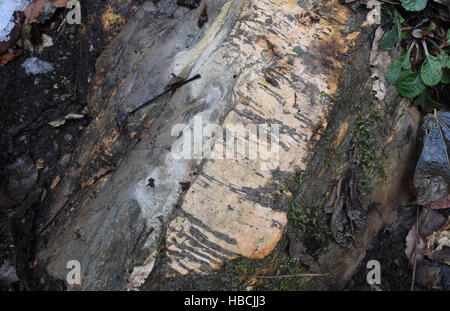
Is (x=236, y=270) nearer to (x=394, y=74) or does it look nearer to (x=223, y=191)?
(x=223, y=191)

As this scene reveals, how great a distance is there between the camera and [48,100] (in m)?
2.96

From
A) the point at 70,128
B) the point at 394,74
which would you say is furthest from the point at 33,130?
the point at 394,74

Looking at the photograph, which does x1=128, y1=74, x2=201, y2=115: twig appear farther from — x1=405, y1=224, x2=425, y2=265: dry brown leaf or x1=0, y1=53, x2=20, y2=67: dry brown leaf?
x1=405, y1=224, x2=425, y2=265: dry brown leaf

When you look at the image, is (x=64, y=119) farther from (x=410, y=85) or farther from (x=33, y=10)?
(x=410, y=85)

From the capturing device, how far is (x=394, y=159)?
2.45 metres

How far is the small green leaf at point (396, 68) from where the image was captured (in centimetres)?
227

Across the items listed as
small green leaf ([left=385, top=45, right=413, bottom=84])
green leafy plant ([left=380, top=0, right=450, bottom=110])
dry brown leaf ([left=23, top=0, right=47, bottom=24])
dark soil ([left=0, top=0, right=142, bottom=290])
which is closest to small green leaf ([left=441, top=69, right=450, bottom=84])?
green leafy plant ([left=380, top=0, right=450, bottom=110])

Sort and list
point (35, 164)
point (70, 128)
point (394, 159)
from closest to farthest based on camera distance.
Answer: point (394, 159)
point (35, 164)
point (70, 128)

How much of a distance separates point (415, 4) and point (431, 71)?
423mm

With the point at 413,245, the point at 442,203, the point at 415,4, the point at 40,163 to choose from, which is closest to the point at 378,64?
the point at 415,4

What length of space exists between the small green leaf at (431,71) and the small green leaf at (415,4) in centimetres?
31

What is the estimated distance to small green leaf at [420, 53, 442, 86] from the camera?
7.46 ft

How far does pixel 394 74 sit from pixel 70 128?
2411 mm

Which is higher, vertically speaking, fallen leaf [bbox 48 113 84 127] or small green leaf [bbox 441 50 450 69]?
small green leaf [bbox 441 50 450 69]
